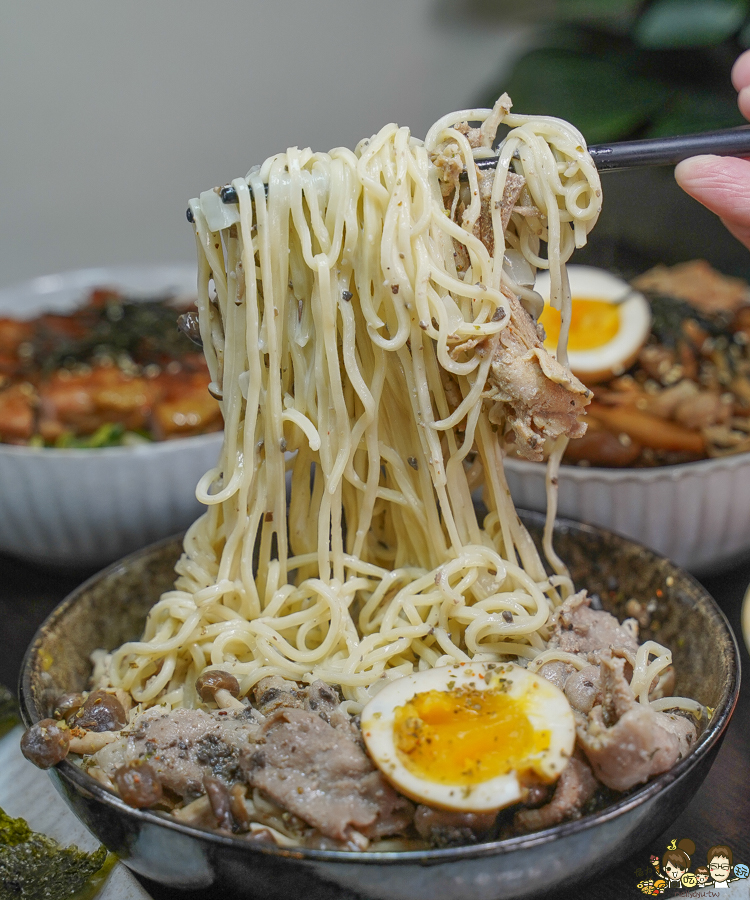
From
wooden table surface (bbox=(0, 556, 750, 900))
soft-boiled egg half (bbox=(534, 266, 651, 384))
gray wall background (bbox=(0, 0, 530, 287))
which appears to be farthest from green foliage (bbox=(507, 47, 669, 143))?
wooden table surface (bbox=(0, 556, 750, 900))

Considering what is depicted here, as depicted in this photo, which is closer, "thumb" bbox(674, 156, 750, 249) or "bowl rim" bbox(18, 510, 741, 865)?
"bowl rim" bbox(18, 510, 741, 865)

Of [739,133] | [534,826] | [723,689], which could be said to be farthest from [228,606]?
[739,133]

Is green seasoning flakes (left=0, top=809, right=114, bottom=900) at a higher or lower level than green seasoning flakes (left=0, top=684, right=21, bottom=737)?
higher

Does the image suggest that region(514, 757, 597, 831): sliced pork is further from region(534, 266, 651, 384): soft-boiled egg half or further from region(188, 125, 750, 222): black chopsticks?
region(534, 266, 651, 384): soft-boiled egg half

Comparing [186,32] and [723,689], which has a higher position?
[186,32]

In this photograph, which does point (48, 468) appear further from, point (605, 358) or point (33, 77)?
point (33, 77)

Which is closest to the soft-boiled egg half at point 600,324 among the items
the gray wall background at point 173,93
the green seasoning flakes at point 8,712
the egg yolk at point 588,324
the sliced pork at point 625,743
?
the egg yolk at point 588,324

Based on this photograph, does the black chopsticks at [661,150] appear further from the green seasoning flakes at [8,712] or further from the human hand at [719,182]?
the green seasoning flakes at [8,712]
